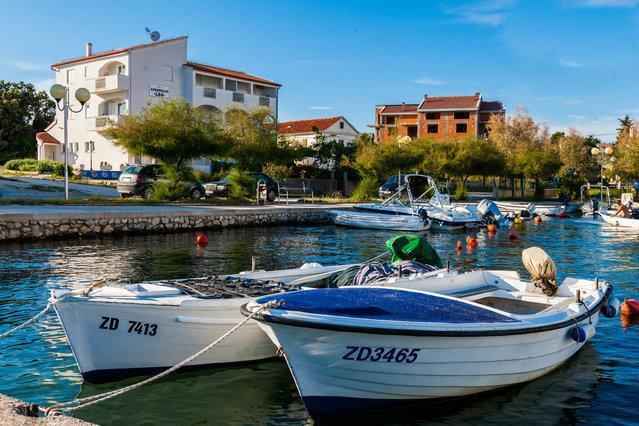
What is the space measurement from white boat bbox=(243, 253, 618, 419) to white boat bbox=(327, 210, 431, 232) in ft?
75.0

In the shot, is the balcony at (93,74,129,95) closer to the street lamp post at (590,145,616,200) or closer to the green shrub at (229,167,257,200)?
the green shrub at (229,167,257,200)

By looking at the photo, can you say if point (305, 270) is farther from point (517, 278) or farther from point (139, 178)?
point (139, 178)

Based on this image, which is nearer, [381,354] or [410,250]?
[381,354]

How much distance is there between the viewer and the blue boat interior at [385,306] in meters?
6.92

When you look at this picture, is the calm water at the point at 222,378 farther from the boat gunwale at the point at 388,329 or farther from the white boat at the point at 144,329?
the boat gunwale at the point at 388,329

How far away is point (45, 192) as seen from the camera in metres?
35.7

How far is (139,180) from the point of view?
34.3 metres

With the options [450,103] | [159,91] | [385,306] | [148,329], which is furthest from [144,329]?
[450,103]

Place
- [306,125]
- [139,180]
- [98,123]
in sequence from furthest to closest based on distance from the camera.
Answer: [306,125] < [98,123] < [139,180]

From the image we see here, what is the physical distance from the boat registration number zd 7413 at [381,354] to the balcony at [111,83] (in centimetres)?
4937

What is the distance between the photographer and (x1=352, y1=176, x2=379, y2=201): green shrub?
44438 millimetres

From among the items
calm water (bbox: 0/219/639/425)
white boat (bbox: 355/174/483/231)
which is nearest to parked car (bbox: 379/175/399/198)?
white boat (bbox: 355/174/483/231)

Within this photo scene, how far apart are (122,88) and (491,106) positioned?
5864cm

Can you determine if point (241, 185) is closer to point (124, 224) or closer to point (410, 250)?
point (124, 224)
